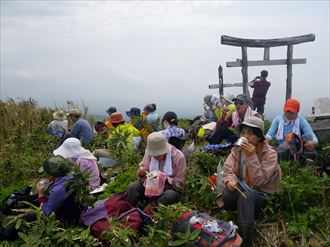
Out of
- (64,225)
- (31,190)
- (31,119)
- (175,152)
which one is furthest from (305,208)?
(31,119)

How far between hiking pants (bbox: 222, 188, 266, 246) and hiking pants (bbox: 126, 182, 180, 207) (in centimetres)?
63

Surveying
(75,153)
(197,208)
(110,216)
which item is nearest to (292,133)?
(197,208)

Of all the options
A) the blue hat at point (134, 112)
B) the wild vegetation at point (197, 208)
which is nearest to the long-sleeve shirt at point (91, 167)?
the wild vegetation at point (197, 208)

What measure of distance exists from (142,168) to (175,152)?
47 cm

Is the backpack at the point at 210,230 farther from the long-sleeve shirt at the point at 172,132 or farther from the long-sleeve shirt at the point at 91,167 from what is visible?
the long-sleeve shirt at the point at 172,132

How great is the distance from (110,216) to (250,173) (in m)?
1.62

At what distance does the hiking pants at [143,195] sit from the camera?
445 centimetres

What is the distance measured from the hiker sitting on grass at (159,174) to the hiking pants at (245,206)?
698 mm

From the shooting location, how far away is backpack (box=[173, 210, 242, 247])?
361 cm

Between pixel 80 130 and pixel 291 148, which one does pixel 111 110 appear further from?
pixel 291 148

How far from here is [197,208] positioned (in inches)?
188

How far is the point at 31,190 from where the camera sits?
5234 millimetres

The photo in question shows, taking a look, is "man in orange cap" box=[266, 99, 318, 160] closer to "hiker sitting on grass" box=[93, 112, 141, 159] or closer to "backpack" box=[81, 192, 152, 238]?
"backpack" box=[81, 192, 152, 238]

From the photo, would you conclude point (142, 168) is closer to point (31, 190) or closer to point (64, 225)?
point (64, 225)
